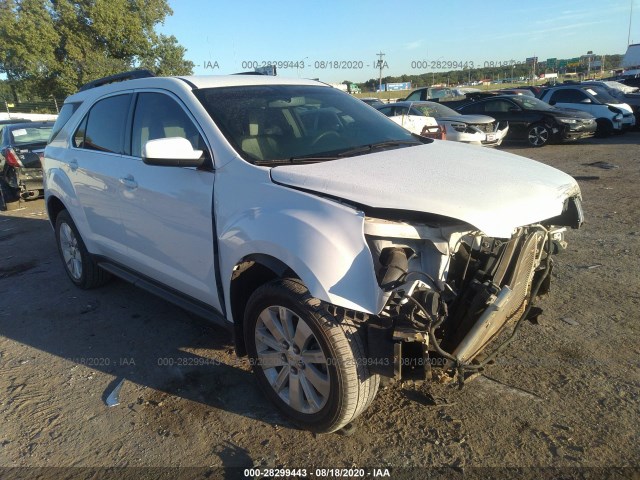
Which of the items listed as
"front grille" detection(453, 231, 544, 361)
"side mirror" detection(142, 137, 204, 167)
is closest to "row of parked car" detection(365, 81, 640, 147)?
"front grille" detection(453, 231, 544, 361)

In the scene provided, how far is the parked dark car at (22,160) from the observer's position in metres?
10.0

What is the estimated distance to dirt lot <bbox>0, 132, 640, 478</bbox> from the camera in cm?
258

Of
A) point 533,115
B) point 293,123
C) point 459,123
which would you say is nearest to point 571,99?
point 533,115

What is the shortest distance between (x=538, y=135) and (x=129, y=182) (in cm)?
1361

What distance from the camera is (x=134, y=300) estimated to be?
480cm

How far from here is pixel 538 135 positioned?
47.8ft

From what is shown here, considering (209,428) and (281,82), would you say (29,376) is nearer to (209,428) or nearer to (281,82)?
(209,428)

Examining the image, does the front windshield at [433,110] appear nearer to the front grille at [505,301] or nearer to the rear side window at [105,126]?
the rear side window at [105,126]

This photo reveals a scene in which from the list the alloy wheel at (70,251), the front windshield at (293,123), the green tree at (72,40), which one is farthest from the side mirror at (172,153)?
the green tree at (72,40)

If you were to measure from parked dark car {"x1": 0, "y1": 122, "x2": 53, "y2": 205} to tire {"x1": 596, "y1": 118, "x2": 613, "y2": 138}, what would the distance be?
15291mm

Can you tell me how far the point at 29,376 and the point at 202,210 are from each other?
187 cm

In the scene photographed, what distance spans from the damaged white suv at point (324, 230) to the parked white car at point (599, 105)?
1447 cm

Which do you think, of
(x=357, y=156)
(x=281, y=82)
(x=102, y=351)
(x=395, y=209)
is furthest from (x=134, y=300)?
(x=395, y=209)

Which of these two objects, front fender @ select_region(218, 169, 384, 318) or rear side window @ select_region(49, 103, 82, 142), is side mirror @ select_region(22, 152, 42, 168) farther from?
front fender @ select_region(218, 169, 384, 318)
